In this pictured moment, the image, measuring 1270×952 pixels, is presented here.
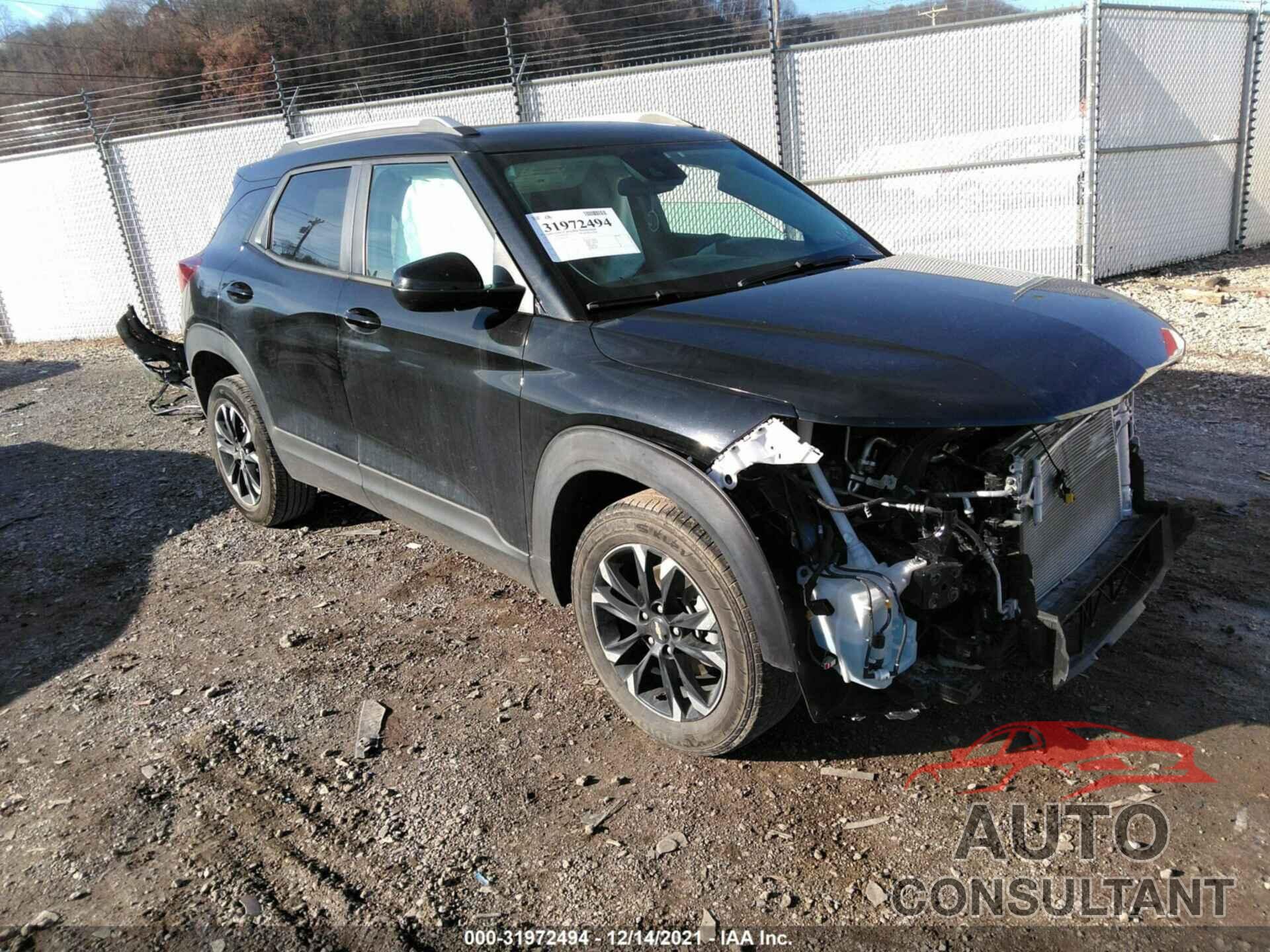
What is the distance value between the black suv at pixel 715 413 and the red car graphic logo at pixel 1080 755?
384 mm

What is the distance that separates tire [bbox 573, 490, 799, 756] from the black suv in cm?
1

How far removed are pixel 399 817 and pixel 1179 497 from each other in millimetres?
3991

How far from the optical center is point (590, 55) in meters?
11.6

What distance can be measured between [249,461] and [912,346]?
386 cm

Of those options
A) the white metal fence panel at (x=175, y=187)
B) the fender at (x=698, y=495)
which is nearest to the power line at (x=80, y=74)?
the white metal fence panel at (x=175, y=187)

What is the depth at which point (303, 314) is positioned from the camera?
4.24 meters

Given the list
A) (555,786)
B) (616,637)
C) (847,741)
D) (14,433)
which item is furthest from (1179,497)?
(14,433)

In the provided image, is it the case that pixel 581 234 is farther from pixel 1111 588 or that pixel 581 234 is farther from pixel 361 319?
pixel 1111 588

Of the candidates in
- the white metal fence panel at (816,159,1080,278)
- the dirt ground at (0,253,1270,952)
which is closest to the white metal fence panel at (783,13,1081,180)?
the white metal fence panel at (816,159,1080,278)

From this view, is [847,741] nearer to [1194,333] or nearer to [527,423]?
[527,423]

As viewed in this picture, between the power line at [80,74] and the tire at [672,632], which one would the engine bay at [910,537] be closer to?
the tire at [672,632]

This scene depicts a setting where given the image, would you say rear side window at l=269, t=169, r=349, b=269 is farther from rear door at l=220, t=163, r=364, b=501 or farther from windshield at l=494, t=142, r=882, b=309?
windshield at l=494, t=142, r=882, b=309

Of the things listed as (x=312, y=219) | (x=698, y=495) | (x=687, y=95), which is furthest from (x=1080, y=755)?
(x=687, y=95)

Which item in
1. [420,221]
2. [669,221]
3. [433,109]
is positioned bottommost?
[669,221]
